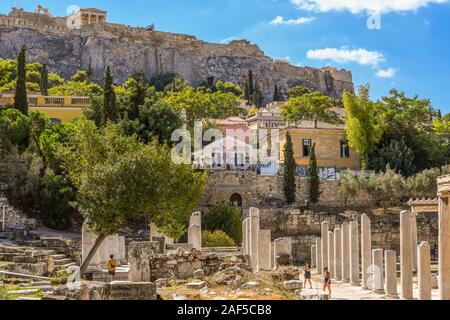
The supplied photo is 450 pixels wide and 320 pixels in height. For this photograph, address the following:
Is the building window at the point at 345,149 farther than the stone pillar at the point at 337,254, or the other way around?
the building window at the point at 345,149

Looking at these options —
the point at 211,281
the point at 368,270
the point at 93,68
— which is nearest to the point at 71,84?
the point at 93,68

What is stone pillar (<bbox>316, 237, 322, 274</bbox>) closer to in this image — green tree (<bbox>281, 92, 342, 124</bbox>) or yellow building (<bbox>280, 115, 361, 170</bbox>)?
yellow building (<bbox>280, 115, 361, 170</bbox>)

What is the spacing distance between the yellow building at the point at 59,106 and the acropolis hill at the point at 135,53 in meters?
64.6

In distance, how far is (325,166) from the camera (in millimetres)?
60812

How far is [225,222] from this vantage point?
Result: 153 feet

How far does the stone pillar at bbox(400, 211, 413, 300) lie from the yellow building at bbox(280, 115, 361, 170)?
111 feet

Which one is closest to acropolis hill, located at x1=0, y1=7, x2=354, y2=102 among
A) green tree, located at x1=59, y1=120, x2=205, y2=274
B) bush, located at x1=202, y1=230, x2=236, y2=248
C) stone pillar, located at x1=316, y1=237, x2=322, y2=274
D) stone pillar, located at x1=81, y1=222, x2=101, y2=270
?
bush, located at x1=202, y1=230, x2=236, y2=248

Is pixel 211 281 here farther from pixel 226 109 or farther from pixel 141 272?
pixel 226 109

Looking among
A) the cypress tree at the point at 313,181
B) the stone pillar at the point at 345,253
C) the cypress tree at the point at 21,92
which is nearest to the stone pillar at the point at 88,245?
the stone pillar at the point at 345,253

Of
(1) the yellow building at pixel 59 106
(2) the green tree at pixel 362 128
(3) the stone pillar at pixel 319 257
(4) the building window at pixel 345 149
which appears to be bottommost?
(3) the stone pillar at pixel 319 257

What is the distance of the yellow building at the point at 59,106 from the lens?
2530 inches

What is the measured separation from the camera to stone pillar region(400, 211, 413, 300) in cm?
2462

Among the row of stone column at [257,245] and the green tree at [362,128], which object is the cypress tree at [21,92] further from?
the green tree at [362,128]

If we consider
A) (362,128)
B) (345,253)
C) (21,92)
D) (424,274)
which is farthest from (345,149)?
(424,274)
